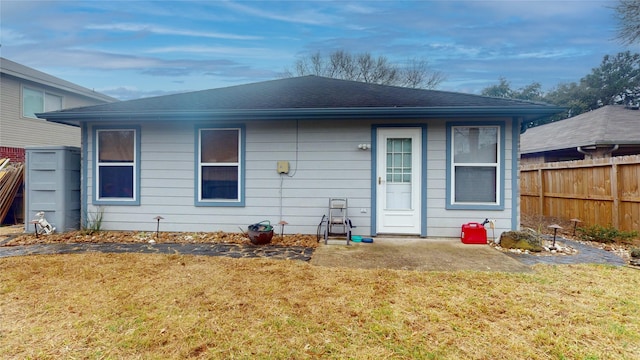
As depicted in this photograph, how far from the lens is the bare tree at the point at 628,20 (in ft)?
35.4

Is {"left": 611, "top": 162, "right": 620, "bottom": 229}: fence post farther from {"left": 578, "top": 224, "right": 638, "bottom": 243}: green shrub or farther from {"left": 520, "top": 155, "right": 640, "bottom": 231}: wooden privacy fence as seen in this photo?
{"left": 578, "top": 224, "right": 638, "bottom": 243}: green shrub

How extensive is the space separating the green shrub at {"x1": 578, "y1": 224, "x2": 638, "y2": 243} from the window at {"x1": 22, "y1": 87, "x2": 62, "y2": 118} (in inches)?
680

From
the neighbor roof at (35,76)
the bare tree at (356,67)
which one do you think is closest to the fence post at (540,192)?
the bare tree at (356,67)

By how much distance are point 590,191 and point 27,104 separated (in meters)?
17.8

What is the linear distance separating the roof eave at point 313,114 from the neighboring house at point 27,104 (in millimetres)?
7463

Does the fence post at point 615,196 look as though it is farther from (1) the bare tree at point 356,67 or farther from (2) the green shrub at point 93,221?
(1) the bare tree at point 356,67

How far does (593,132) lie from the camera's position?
9.86m

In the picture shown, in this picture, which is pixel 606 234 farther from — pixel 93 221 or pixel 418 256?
pixel 93 221

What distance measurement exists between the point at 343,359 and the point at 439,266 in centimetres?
249

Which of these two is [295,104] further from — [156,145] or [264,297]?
[264,297]

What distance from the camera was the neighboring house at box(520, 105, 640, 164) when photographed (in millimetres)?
9039

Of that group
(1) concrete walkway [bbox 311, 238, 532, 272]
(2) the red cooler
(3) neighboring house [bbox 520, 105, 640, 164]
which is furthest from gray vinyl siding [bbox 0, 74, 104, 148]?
(3) neighboring house [bbox 520, 105, 640, 164]

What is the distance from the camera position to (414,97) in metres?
6.23

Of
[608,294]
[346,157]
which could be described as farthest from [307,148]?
[608,294]
